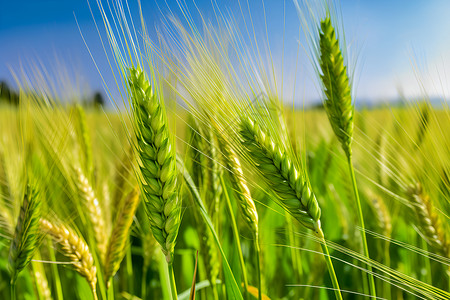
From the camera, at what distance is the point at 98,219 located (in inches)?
32.6

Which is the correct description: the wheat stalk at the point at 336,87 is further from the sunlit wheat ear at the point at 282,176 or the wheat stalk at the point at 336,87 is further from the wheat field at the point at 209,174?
the sunlit wheat ear at the point at 282,176

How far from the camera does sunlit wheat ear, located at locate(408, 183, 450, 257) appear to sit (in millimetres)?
773

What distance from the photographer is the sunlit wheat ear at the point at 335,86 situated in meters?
0.76

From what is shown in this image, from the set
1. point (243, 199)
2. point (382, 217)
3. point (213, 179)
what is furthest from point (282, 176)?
point (382, 217)

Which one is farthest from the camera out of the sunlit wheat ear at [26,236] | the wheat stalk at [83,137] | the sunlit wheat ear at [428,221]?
the wheat stalk at [83,137]

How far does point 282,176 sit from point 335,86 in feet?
1.00

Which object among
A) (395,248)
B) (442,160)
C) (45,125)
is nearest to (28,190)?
(45,125)

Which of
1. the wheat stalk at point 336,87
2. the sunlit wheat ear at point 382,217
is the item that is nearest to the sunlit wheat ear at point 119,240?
the wheat stalk at point 336,87

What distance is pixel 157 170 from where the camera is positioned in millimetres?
547

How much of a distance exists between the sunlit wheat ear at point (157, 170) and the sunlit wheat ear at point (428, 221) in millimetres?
542

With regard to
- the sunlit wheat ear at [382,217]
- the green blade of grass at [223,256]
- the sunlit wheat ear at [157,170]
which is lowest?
the sunlit wheat ear at [382,217]

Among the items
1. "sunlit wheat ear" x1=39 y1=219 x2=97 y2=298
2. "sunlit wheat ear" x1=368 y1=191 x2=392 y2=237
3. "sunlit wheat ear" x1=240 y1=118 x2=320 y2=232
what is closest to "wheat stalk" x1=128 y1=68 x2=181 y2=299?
Result: "sunlit wheat ear" x1=240 y1=118 x2=320 y2=232

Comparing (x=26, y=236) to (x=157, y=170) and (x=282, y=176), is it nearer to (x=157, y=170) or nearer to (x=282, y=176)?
(x=157, y=170)

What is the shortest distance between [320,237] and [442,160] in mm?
323
